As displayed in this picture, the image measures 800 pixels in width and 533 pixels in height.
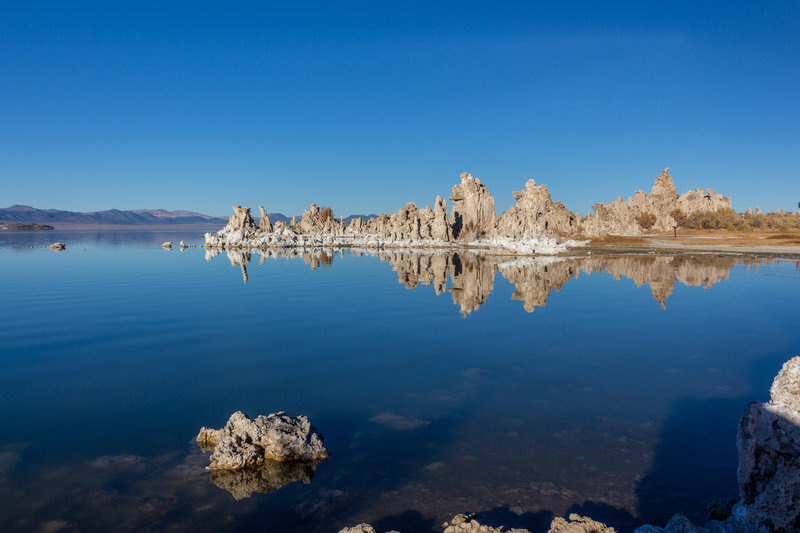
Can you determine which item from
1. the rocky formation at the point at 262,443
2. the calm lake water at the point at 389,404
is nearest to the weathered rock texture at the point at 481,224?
the calm lake water at the point at 389,404

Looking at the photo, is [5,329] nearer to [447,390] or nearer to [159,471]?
[159,471]

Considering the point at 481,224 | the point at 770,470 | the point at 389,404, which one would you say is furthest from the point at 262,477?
the point at 481,224

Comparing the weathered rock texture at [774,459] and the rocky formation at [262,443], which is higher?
the weathered rock texture at [774,459]

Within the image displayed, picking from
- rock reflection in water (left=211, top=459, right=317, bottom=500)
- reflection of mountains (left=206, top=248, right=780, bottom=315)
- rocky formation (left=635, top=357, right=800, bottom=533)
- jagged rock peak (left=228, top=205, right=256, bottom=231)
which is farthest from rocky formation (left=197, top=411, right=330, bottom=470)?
jagged rock peak (left=228, top=205, right=256, bottom=231)

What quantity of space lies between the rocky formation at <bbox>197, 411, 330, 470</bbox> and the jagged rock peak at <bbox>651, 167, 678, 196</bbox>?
12659 centimetres

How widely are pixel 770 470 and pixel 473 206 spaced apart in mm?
82773

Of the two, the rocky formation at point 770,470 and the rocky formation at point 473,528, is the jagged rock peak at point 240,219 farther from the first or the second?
the rocky formation at point 770,470

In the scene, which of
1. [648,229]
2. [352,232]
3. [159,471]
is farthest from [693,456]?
[648,229]

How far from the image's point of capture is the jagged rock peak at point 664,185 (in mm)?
113500

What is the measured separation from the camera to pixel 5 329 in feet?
44.5

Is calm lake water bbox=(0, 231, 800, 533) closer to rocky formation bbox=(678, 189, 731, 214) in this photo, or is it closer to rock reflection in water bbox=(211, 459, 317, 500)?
rock reflection in water bbox=(211, 459, 317, 500)

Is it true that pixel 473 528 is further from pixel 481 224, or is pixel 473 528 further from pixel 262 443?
pixel 481 224

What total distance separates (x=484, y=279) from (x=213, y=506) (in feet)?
72.9

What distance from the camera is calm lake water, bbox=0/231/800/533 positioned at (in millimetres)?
5137
